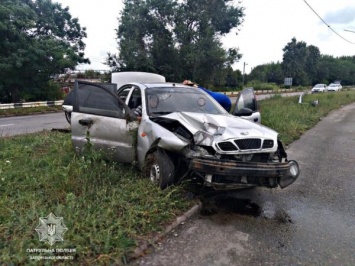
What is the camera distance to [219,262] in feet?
8.91

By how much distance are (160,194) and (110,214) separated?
0.78 meters

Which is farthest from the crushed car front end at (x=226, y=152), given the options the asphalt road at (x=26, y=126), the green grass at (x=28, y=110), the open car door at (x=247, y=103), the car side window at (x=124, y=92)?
the green grass at (x=28, y=110)

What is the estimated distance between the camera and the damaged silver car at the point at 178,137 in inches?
141

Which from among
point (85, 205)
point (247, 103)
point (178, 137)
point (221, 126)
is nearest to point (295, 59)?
point (247, 103)

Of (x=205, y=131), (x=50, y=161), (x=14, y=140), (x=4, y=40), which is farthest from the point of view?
(x=4, y=40)

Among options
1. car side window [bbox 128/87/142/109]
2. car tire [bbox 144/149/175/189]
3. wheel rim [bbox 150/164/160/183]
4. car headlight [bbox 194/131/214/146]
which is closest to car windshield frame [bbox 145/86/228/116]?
car side window [bbox 128/87/142/109]

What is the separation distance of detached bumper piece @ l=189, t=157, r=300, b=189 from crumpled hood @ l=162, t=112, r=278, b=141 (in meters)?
0.35

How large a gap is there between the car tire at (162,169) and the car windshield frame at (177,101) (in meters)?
0.72

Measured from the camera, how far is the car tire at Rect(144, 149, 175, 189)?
393 cm

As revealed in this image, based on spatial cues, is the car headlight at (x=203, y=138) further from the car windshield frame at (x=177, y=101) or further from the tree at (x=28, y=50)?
the tree at (x=28, y=50)

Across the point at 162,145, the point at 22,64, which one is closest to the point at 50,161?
the point at 162,145

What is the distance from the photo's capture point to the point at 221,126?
12.5 feet

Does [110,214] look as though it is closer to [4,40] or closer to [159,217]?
[159,217]

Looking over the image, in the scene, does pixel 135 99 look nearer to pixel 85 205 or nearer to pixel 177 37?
pixel 85 205
